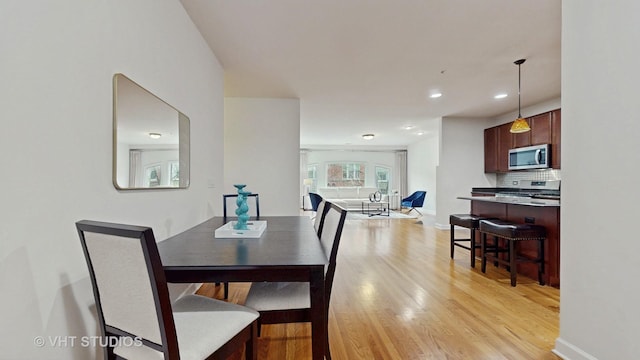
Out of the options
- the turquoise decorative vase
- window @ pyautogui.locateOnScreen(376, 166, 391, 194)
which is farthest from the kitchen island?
window @ pyautogui.locateOnScreen(376, 166, 391, 194)

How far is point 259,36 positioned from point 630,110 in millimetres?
2644

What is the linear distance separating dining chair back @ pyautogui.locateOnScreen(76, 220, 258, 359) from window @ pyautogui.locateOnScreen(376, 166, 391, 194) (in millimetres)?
10797

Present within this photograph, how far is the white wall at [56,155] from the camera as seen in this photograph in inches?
35.5

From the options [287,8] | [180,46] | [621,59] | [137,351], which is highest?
[287,8]

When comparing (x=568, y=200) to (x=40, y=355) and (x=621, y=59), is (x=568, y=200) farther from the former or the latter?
(x=40, y=355)

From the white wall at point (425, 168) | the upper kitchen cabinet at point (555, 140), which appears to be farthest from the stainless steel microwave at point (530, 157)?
the white wall at point (425, 168)

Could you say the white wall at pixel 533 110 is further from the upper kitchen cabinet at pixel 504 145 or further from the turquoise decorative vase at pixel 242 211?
the turquoise decorative vase at pixel 242 211

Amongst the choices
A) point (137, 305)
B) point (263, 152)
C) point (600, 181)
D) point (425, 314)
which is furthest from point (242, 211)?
point (263, 152)

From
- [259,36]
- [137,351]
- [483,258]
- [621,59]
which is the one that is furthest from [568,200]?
[259,36]

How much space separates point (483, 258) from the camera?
341cm

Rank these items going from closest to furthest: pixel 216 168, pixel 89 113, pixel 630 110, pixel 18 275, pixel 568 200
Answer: pixel 18 275, pixel 89 113, pixel 630 110, pixel 568 200, pixel 216 168

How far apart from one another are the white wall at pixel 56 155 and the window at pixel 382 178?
34.3 ft

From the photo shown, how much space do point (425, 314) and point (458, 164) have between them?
4.62 m

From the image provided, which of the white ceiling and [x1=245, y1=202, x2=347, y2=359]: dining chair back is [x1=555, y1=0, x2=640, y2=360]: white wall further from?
[x1=245, y1=202, x2=347, y2=359]: dining chair back
